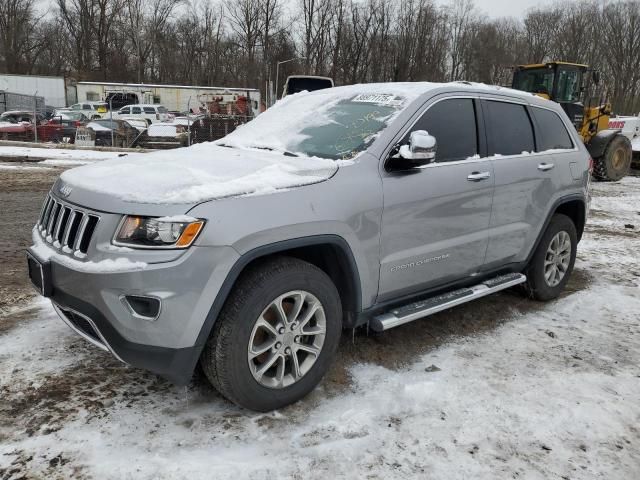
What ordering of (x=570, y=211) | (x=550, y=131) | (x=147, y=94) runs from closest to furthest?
(x=550, y=131) → (x=570, y=211) → (x=147, y=94)

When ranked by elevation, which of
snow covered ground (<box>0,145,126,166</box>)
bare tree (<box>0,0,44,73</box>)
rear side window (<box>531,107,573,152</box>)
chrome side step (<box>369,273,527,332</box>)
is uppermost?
bare tree (<box>0,0,44,73</box>)

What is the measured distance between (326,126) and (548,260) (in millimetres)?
2482

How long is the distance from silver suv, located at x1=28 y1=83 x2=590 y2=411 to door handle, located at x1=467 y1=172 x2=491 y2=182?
0.01 meters

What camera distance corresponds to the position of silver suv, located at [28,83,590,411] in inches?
97.6

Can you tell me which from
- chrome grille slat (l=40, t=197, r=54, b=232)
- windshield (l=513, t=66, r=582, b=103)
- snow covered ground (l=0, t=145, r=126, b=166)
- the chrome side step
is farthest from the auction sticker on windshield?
snow covered ground (l=0, t=145, r=126, b=166)

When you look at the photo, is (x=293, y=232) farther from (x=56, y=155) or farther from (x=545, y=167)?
(x=56, y=155)

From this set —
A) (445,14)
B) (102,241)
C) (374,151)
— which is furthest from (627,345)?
(445,14)

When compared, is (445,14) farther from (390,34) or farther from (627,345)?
(627,345)

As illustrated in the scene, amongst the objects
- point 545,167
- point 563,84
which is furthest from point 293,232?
point 563,84

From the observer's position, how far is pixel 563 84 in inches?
576

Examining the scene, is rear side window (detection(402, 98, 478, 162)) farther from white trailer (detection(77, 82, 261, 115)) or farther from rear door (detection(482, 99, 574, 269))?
white trailer (detection(77, 82, 261, 115))

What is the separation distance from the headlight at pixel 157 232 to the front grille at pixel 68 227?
19 cm

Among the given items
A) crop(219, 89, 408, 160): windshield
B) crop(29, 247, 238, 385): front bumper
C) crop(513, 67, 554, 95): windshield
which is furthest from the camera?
crop(513, 67, 554, 95): windshield

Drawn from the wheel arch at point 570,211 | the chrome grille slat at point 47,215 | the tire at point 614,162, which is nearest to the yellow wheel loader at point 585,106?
the tire at point 614,162
